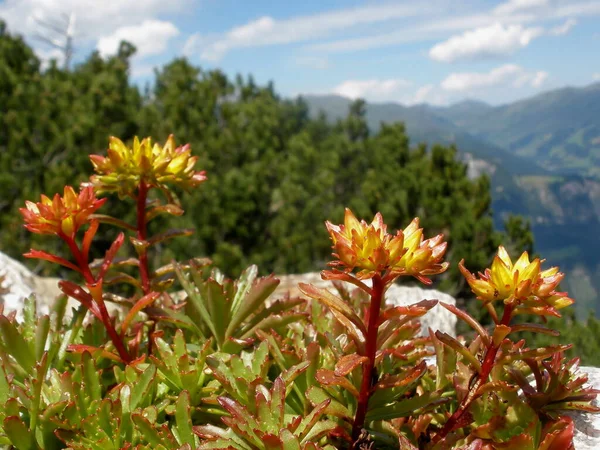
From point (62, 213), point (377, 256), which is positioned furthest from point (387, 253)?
point (62, 213)

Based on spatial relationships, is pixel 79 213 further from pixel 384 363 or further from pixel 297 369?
→ pixel 384 363

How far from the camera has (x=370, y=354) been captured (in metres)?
1.38

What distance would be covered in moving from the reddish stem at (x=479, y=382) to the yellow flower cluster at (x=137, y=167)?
1.15 metres

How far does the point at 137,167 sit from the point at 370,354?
1.03m

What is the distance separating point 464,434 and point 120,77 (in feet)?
45.4

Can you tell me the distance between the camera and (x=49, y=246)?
10109mm

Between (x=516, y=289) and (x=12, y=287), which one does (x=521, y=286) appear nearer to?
(x=516, y=289)

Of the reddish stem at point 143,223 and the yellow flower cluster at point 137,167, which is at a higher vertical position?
the yellow flower cluster at point 137,167

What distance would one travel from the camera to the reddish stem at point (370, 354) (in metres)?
1.30

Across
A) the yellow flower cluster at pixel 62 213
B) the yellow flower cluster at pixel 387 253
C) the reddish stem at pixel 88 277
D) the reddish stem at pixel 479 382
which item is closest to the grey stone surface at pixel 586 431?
the reddish stem at pixel 479 382

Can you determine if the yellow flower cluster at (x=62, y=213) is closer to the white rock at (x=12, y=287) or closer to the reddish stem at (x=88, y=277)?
the reddish stem at (x=88, y=277)

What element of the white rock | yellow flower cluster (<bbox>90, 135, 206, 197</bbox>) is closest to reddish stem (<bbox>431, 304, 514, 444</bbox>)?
yellow flower cluster (<bbox>90, 135, 206, 197</bbox>)

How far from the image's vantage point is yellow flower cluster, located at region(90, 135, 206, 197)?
1825 mm

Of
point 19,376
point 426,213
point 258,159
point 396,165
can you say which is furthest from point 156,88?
point 19,376
